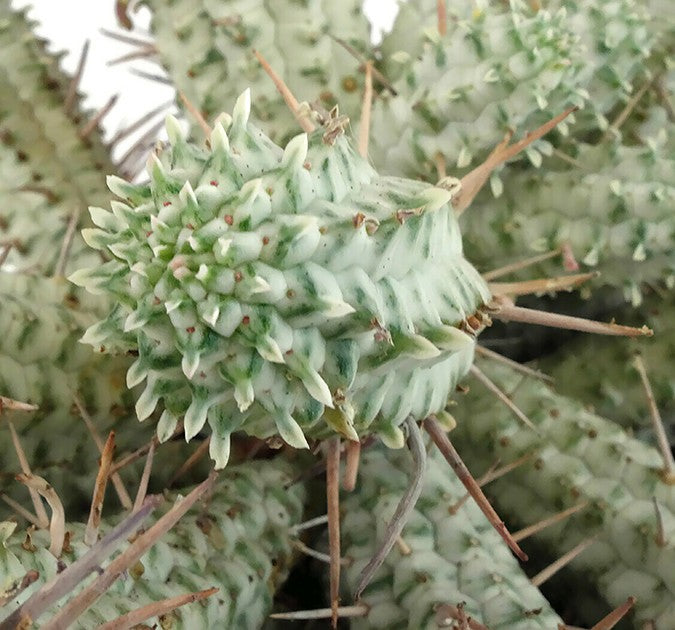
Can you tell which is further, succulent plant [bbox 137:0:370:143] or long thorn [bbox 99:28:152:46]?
long thorn [bbox 99:28:152:46]

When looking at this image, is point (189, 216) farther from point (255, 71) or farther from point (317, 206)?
point (255, 71)

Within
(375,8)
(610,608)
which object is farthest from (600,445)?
(375,8)

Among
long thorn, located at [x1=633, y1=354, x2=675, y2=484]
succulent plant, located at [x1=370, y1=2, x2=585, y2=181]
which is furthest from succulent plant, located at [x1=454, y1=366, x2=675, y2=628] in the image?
succulent plant, located at [x1=370, y1=2, x2=585, y2=181]

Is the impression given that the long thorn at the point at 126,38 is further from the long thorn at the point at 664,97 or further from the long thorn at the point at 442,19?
the long thorn at the point at 664,97

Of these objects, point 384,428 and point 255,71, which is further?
point 255,71

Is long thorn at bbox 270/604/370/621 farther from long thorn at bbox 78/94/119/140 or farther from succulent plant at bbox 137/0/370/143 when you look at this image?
long thorn at bbox 78/94/119/140
